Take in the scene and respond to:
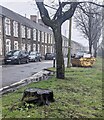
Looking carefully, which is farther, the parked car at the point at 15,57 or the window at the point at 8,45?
the window at the point at 8,45

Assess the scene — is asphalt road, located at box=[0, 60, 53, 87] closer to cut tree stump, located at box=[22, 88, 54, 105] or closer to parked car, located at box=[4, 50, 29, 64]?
cut tree stump, located at box=[22, 88, 54, 105]

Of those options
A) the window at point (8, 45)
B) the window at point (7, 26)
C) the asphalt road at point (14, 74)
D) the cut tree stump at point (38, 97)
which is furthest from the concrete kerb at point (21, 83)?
the window at point (7, 26)

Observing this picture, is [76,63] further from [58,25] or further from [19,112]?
[19,112]

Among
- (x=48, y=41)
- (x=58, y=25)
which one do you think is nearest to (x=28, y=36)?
(x=48, y=41)

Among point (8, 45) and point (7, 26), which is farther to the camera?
point (8, 45)

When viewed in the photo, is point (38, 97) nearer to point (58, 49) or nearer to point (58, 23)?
point (58, 49)

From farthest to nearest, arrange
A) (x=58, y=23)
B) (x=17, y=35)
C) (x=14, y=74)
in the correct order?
(x=17, y=35) → (x=14, y=74) → (x=58, y=23)

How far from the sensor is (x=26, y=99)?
670cm

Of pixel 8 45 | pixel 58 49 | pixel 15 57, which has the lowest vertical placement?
pixel 15 57

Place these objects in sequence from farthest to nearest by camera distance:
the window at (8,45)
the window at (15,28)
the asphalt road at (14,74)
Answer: the window at (15,28), the window at (8,45), the asphalt road at (14,74)

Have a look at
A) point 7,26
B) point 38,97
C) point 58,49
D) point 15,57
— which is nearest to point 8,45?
point 7,26

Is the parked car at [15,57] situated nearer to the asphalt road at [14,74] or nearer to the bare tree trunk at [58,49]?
the asphalt road at [14,74]

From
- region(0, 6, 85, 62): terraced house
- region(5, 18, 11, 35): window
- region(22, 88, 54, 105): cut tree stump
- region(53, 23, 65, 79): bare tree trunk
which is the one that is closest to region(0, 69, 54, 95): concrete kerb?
region(53, 23, 65, 79): bare tree trunk

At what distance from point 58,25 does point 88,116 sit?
7.34 metres
